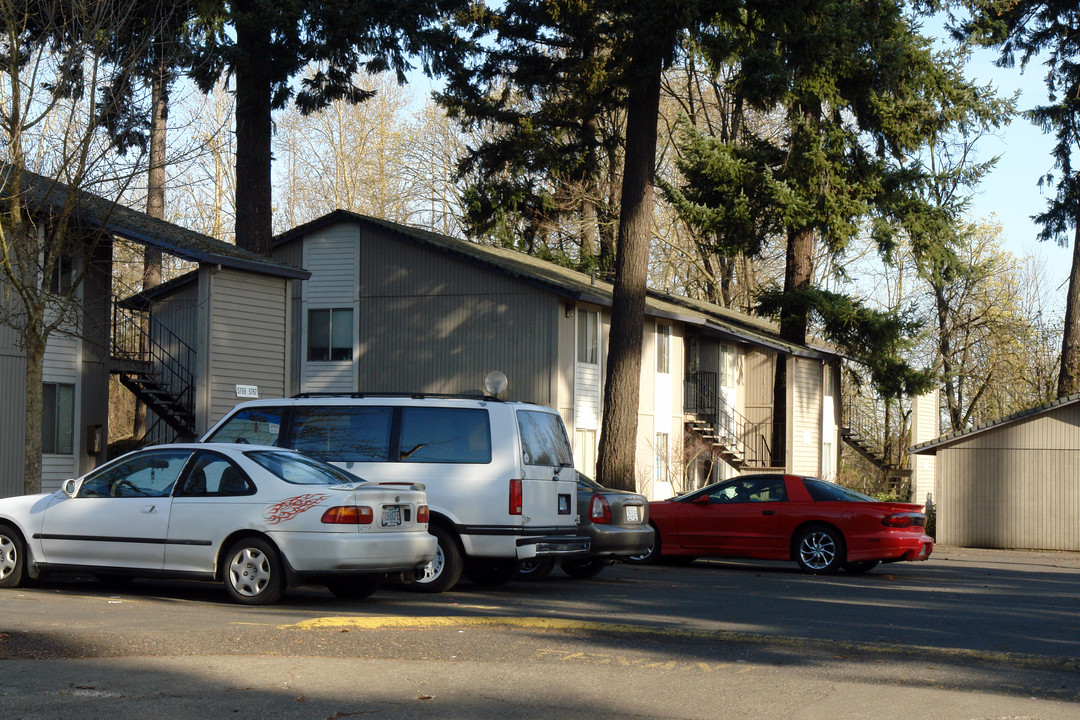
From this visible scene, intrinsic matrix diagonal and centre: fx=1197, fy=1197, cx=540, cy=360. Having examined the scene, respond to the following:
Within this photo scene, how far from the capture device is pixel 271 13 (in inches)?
937

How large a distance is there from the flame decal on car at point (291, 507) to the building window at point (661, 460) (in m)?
23.7

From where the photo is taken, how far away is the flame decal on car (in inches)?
445

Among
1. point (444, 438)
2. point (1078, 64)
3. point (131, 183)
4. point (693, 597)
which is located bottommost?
point (693, 597)

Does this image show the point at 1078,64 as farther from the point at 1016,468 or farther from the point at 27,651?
the point at 27,651

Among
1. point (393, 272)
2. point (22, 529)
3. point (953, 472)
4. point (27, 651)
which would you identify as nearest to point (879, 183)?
point (953, 472)

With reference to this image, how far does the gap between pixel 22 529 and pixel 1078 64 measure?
Answer: 32.3 metres

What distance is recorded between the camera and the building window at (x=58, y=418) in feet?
66.8

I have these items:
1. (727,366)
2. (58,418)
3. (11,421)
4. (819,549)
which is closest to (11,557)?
(11,421)

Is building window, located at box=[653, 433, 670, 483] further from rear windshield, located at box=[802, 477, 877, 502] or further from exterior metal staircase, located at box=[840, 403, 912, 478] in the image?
rear windshield, located at box=[802, 477, 877, 502]

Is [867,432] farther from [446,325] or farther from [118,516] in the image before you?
[118,516]

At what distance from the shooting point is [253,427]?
13.9 meters

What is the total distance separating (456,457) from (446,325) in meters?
18.1

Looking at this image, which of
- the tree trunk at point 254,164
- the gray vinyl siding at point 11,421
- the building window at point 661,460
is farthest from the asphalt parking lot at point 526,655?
the building window at point 661,460

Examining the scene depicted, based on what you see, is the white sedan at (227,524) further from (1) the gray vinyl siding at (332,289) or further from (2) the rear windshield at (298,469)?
(1) the gray vinyl siding at (332,289)
